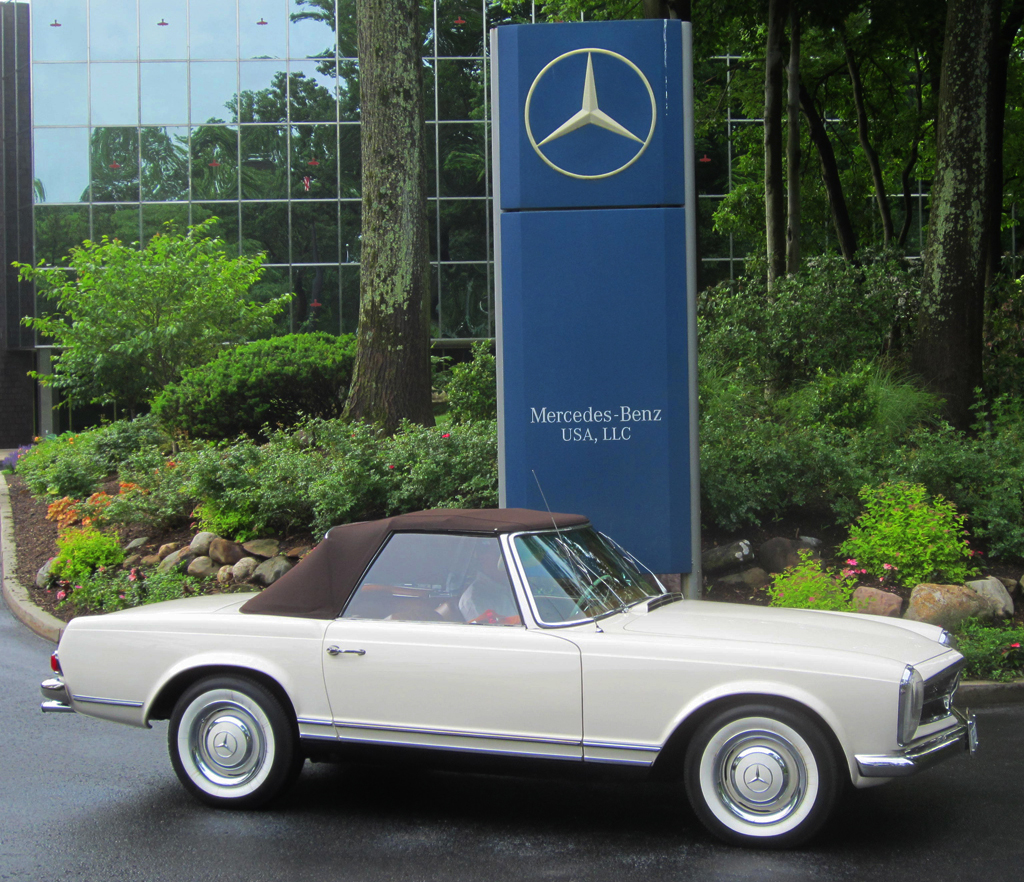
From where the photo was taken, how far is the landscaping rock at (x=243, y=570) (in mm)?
9141

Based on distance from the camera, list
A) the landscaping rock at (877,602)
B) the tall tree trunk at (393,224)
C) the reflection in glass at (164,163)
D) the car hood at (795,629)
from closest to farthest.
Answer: the car hood at (795,629)
the landscaping rock at (877,602)
the tall tree trunk at (393,224)
the reflection in glass at (164,163)

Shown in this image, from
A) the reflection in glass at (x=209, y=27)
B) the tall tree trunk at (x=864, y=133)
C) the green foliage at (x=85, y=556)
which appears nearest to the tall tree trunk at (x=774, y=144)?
the tall tree trunk at (x=864, y=133)

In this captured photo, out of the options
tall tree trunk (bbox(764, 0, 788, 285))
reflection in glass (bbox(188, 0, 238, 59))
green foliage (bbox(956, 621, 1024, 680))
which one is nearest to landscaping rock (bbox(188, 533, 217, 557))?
green foliage (bbox(956, 621, 1024, 680))

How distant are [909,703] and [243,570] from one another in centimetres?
647

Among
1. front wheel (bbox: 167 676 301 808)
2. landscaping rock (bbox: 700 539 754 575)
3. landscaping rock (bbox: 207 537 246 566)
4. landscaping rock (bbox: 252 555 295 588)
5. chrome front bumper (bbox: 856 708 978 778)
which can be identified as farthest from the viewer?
landscaping rock (bbox: 207 537 246 566)

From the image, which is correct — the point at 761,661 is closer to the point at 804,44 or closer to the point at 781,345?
the point at 781,345

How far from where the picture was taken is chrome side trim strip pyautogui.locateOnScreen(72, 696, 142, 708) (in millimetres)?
A: 4916

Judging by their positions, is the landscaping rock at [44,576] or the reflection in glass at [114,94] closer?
the landscaping rock at [44,576]

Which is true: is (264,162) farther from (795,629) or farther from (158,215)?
(795,629)

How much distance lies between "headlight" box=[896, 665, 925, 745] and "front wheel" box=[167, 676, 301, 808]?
104 inches

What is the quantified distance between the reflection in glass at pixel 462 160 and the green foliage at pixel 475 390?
17.5 metres

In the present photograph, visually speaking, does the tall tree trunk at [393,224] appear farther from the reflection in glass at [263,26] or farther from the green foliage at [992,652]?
the reflection in glass at [263,26]

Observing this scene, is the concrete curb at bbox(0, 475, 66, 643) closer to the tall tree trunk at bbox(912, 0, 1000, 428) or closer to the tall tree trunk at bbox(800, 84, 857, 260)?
the tall tree trunk at bbox(912, 0, 1000, 428)

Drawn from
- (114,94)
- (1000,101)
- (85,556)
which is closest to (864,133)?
(1000,101)
